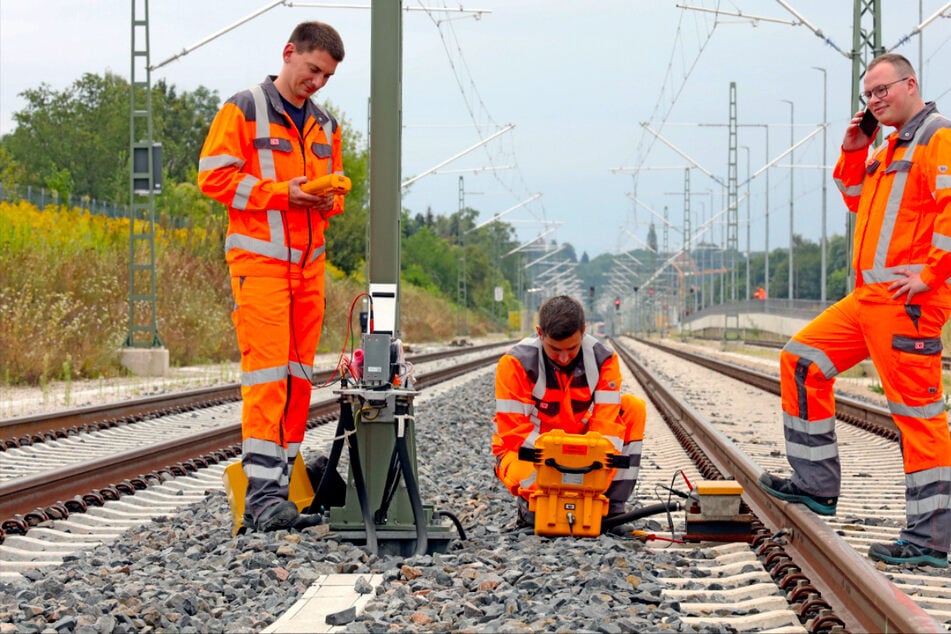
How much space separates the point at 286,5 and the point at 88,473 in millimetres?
13058

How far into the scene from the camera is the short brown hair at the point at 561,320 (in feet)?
17.2

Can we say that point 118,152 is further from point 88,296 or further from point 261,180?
point 261,180

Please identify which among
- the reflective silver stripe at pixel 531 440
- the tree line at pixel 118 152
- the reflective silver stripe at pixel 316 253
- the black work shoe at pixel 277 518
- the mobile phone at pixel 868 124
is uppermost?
the tree line at pixel 118 152

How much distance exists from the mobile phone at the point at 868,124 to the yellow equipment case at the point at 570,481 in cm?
177

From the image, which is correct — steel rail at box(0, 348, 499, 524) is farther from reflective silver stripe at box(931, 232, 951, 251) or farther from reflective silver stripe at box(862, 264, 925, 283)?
reflective silver stripe at box(931, 232, 951, 251)

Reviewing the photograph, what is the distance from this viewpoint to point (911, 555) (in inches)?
192

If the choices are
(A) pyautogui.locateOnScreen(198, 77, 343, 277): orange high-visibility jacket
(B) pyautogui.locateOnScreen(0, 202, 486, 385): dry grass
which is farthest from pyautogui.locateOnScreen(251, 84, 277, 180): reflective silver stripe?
(B) pyautogui.locateOnScreen(0, 202, 486, 385): dry grass

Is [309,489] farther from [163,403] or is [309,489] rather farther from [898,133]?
[163,403]

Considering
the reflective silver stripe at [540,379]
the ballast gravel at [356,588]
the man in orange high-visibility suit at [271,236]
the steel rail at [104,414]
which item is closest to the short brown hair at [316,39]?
the man in orange high-visibility suit at [271,236]

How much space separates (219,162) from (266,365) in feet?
3.05

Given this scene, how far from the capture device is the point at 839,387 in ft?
63.7

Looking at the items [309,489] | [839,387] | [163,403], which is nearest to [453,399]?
[163,403]

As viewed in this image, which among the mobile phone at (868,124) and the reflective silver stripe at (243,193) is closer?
the mobile phone at (868,124)

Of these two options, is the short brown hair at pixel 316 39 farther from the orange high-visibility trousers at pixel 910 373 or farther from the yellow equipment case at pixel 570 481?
the orange high-visibility trousers at pixel 910 373
